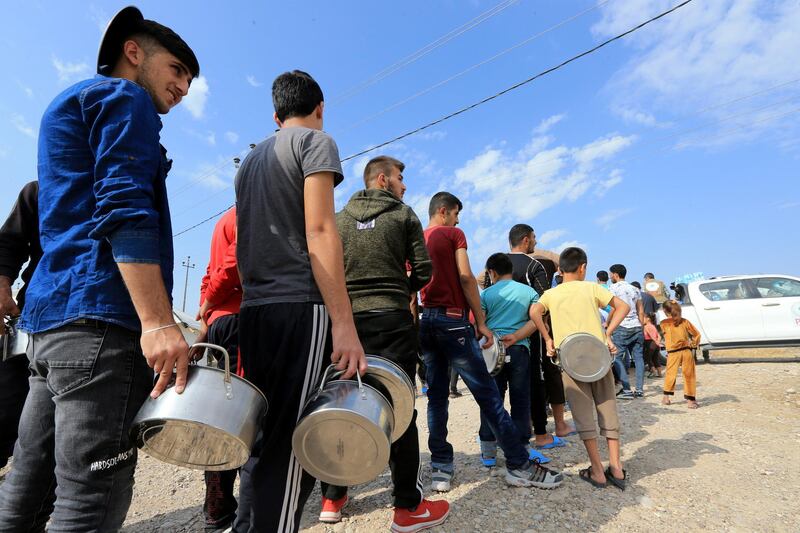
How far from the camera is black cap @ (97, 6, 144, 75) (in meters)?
1.46

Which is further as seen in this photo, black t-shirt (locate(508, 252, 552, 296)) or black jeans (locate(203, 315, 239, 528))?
black t-shirt (locate(508, 252, 552, 296))

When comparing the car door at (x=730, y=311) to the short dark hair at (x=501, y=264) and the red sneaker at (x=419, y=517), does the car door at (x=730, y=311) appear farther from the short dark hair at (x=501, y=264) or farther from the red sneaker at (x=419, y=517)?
the red sneaker at (x=419, y=517)

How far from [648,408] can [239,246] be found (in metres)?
5.81

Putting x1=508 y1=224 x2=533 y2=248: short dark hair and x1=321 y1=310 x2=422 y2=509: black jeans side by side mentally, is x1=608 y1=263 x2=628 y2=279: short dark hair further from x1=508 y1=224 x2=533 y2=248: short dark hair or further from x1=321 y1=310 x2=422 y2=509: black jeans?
x1=321 y1=310 x2=422 y2=509: black jeans

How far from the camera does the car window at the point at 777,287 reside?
9.04m

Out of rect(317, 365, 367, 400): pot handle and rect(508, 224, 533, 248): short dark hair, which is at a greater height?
rect(508, 224, 533, 248): short dark hair

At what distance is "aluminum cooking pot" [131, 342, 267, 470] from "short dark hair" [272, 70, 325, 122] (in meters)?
1.07

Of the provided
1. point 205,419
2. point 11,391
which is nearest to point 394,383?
point 205,419

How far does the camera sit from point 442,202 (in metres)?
3.62

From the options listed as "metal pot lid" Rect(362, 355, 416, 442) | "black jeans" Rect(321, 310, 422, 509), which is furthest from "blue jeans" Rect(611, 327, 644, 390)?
"metal pot lid" Rect(362, 355, 416, 442)

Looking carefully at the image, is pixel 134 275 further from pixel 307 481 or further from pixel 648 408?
pixel 648 408

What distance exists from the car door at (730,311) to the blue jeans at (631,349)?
11.6ft

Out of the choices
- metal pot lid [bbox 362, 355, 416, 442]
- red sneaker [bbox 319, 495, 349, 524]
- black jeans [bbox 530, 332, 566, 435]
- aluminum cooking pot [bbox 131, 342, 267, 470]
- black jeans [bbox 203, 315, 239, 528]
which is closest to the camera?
aluminum cooking pot [bbox 131, 342, 267, 470]

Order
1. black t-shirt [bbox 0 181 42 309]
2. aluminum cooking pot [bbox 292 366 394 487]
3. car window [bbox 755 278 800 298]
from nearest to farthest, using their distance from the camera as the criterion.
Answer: aluminum cooking pot [bbox 292 366 394 487] → black t-shirt [bbox 0 181 42 309] → car window [bbox 755 278 800 298]
